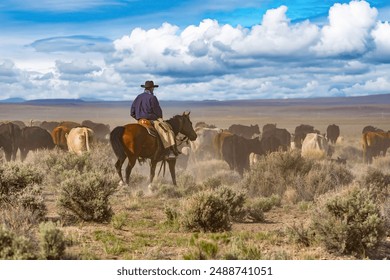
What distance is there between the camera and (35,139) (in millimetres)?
27828

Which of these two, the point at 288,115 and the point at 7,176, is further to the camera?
the point at 288,115

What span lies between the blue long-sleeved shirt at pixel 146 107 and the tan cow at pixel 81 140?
4721 mm

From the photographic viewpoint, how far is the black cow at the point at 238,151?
85.7 feet

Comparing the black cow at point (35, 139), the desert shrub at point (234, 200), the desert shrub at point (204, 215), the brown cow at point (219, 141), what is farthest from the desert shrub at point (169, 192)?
the black cow at point (35, 139)

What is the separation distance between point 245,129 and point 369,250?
33407mm

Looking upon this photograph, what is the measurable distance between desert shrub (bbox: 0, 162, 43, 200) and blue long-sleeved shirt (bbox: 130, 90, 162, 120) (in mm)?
4968

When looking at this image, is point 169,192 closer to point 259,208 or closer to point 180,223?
point 259,208

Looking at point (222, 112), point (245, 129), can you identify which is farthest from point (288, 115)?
point (245, 129)

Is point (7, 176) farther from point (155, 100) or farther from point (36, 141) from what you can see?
point (36, 141)

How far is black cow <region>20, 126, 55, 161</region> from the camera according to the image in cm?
2766

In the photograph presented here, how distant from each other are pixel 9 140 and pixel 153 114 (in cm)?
1110

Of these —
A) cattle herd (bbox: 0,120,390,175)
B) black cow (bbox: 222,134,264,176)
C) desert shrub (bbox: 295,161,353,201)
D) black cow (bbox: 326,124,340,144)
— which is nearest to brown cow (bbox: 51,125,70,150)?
cattle herd (bbox: 0,120,390,175)

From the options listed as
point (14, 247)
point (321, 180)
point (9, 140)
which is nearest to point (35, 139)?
point (9, 140)

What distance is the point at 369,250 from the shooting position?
10.4m
